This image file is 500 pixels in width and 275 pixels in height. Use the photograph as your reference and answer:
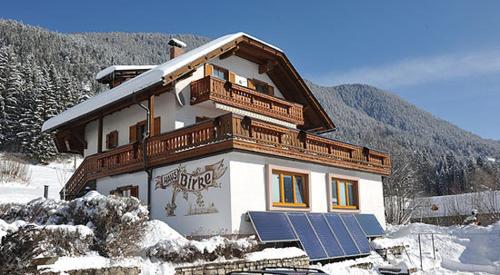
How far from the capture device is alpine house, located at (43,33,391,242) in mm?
15297

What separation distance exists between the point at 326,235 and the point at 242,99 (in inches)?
274

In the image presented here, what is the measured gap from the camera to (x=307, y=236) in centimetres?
1598

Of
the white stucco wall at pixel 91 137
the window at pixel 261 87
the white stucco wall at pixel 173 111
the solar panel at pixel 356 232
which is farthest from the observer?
the white stucco wall at pixel 91 137

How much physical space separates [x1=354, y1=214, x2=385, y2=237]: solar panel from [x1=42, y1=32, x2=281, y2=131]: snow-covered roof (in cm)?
892

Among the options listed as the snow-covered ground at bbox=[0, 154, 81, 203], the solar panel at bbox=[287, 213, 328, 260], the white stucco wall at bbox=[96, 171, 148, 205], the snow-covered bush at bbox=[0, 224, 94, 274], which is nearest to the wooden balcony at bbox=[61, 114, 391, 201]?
the white stucco wall at bbox=[96, 171, 148, 205]

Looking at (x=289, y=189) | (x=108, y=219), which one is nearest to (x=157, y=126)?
(x=289, y=189)

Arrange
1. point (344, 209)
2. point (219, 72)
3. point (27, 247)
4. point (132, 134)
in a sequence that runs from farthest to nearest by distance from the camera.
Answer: point (219, 72) → point (132, 134) → point (344, 209) → point (27, 247)

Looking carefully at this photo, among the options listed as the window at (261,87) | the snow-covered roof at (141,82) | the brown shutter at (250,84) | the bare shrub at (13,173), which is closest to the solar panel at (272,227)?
the snow-covered roof at (141,82)

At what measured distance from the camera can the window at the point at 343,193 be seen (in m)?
19.6

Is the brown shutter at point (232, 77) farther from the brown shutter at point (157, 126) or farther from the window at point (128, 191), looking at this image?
the window at point (128, 191)

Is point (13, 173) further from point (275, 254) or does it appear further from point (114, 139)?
point (275, 254)

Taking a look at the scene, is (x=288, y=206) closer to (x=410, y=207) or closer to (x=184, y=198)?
(x=184, y=198)

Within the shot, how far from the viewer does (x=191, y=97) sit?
1969 cm

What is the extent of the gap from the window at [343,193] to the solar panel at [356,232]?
678 millimetres
